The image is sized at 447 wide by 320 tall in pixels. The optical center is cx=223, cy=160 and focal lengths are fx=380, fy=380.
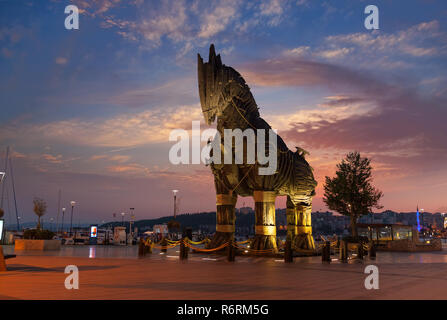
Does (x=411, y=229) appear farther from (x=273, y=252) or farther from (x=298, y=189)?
(x=273, y=252)

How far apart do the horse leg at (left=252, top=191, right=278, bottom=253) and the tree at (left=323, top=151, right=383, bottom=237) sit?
19.2 metres

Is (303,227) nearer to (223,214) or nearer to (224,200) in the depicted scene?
(223,214)

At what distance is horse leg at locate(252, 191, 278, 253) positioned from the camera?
20312mm

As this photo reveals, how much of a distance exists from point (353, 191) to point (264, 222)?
20.3 meters

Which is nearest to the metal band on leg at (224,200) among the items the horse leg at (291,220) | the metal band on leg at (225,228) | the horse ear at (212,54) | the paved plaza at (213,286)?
the metal band on leg at (225,228)

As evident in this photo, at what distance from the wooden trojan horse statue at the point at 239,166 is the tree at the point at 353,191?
16473mm

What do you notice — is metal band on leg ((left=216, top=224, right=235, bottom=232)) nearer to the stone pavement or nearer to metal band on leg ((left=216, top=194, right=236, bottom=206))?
metal band on leg ((left=216, top=194, right=236, bottom=206))

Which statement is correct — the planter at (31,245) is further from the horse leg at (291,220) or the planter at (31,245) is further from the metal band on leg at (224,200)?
the horse leg at (291,220)

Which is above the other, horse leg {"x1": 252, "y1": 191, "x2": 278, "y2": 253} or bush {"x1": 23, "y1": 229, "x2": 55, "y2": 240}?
horse leg {"x1": 252, "y1": 191, "x2": 278, "y2": 253}

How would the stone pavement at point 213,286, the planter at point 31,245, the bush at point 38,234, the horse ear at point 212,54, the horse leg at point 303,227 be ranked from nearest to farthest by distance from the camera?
1. the stone pavement at point 213,286
2. the horse ear at point 212,54
3. the horse leg at point 303,227
4. the planter at point 31,245
5. the bush at point 38,234

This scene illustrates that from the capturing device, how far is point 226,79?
19859 millimetres

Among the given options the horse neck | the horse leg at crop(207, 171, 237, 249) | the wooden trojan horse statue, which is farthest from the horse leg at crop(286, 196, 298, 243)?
the horse neck

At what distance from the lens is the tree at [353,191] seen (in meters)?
37.6

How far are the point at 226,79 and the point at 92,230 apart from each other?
23.6 metres
